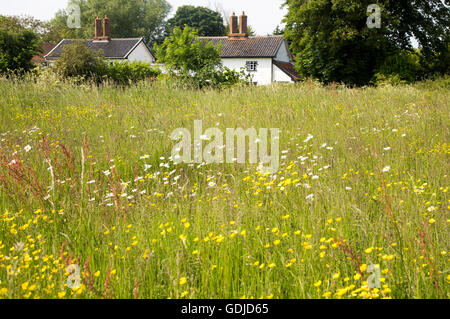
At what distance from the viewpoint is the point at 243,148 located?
460 cm

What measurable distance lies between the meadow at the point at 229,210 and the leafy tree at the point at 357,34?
19123 mm

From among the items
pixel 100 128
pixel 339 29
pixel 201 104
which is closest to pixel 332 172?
pixel 100 128

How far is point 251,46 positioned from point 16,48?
1051 inches

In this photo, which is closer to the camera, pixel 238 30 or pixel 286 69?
pixel 238 30

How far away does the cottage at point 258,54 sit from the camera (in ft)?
132

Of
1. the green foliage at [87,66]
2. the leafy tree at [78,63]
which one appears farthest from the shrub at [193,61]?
the leafy tree at [78,63]

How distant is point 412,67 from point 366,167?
23224mm

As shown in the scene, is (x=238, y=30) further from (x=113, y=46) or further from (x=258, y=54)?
(x=113, y=46)

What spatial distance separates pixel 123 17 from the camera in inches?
2295

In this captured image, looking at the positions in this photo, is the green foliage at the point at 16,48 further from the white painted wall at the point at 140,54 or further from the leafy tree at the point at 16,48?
the white painted wall at the point at 140,54

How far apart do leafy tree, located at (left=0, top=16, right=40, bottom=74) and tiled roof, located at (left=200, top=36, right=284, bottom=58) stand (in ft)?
76.8

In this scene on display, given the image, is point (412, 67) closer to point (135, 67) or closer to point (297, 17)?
point (297, 17)

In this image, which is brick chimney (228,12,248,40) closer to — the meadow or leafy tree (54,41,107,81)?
leafy tree (54,41,107,81)

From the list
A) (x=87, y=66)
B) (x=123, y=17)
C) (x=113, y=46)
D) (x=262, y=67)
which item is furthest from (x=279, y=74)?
(x=123, y=17)
